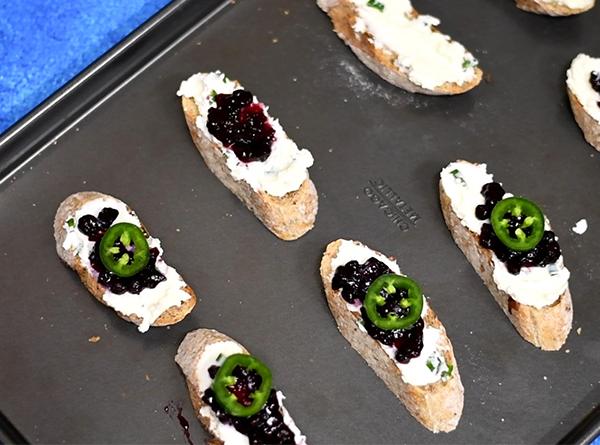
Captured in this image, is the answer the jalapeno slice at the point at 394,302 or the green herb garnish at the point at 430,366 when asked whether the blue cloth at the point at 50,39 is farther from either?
the green herb garnish at the point at 430,366

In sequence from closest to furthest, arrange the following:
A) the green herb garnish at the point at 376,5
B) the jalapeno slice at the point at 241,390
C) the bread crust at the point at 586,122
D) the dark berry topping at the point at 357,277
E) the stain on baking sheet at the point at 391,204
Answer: the jalapeno slice at the point at 241,390, the dark berry topping at the point at 357,277, the stain on baking sheet at the point at 391,204, the bread crust at the point at 586,122, the green herb garnish at the point at 376,5

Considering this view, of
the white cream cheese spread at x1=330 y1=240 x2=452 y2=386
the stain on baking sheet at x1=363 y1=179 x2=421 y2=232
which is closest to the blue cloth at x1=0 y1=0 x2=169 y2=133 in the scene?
the stain on baking sheet at x1=363 y1=179 x2=421 y2=232

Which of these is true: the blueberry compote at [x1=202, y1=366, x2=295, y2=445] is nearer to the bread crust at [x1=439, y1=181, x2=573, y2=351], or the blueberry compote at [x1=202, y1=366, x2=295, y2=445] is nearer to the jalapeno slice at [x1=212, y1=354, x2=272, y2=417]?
the jalapeno slice at [x1=212, y1=354, x2=272, y2=417]

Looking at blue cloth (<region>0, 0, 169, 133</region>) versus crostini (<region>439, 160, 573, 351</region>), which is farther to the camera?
blue cloth (<region>0, 0, 169, 133</region>)

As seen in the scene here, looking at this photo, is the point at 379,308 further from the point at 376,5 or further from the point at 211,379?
the point at 376,5

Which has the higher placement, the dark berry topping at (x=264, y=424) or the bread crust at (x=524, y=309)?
the dark berry topping at (x=264, y=424)

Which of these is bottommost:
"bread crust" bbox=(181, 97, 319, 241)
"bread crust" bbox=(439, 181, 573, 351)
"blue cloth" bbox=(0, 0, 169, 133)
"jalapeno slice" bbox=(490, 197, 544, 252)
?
"bread crust" bbox=(439, 181, 573, 351)

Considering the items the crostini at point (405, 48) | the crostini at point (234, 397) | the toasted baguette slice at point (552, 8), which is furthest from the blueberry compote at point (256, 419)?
the toasted baguette slice at point (552, 8)

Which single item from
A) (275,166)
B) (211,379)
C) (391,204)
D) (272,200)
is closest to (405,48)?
(391,204)
